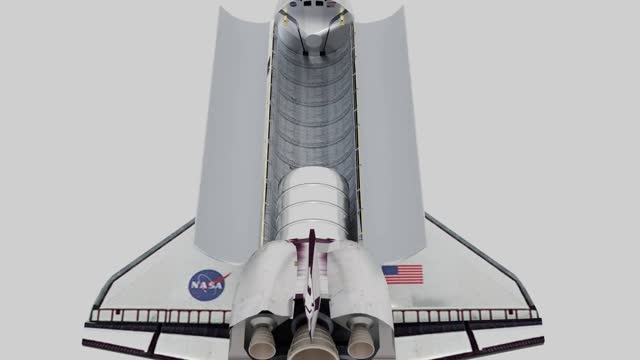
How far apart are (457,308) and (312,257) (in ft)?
10.6

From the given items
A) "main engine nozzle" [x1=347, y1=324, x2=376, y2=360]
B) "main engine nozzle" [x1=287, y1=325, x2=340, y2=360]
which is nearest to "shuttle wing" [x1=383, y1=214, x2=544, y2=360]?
"main engine nozzle" [x1=347, y1=324, x2=376, y2=360]

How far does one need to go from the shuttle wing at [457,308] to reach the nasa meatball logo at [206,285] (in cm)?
246

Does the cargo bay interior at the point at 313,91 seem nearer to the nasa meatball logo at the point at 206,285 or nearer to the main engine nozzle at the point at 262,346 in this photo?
the nasa meatball logo at the point at 206,285

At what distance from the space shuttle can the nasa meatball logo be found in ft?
0.05

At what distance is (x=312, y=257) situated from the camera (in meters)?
9.49

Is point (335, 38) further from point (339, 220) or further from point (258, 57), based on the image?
point (339, 220)

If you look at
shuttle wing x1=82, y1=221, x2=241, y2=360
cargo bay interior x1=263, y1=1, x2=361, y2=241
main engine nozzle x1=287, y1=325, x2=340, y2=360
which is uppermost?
cargo bay interior x1=263, y1=1, x2=361, y2=241

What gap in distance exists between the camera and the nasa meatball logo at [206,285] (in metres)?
11.8

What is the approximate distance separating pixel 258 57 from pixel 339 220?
492 cm

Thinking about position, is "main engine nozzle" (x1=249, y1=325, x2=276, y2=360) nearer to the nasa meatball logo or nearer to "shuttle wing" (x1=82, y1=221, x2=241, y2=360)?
"shuttle wing" (x1=82, y1=221, x2=241, y2=360)

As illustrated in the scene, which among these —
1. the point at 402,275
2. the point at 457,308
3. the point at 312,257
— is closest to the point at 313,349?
the point at 312,257

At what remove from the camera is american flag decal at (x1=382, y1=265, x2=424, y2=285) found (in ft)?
39.1

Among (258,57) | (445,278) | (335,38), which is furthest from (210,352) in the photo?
(335,38)

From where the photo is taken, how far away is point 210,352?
439 inches
